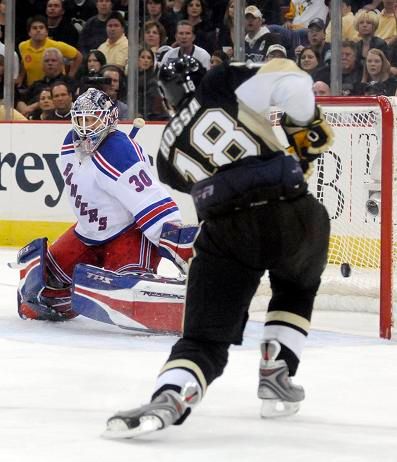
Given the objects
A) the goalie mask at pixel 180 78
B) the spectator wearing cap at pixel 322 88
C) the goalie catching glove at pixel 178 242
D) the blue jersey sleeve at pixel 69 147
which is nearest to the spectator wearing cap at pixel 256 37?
the spectator wearing cap at pixel 322 88

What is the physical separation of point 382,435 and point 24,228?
18.3 feet

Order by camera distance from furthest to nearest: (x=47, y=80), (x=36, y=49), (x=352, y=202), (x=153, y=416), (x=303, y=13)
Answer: (x=36, y=49)
(x=47, y=80)
(x=303, y=13)
(x=352, y=202)
(x=153, y=416)

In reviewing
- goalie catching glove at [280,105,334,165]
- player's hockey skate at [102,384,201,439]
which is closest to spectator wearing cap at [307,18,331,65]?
goalie catching glove at [280,105,334,165]

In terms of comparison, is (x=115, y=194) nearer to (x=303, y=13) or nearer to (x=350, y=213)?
(x=350, y=213)

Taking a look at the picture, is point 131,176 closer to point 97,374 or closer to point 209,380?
point 97,374

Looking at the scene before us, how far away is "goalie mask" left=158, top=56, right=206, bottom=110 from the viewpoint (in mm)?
3158

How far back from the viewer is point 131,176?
5000 mm

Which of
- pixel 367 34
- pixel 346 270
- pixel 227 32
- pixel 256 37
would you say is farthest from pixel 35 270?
pixel 227 32

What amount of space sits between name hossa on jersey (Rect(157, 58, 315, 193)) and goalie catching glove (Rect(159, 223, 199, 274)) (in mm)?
1736

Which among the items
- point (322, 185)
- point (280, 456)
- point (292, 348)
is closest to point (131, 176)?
point (322, 185)

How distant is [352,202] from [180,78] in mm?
2449

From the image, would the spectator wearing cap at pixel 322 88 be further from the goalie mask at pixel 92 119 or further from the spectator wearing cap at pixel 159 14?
the goalie mask at pixel 92 119

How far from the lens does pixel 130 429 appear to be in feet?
9.61

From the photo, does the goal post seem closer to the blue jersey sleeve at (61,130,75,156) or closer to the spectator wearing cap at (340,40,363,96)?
the blue jersey sleeve at (61,130,75,156)
